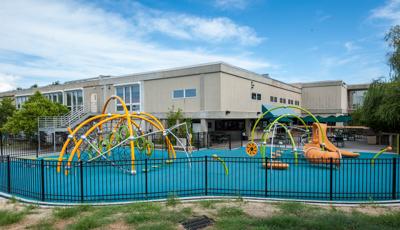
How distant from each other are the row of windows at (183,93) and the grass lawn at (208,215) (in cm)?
1612

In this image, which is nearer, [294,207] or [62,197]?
[294,207]

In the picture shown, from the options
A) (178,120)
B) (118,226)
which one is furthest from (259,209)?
(178,120)

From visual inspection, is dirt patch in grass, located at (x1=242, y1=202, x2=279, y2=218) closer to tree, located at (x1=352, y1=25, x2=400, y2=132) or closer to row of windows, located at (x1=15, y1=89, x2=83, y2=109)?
tree, located at (x1=352, y1=25, x2=400, y2=132)

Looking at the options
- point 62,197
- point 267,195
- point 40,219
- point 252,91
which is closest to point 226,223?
point 267,195

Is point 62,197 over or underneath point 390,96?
underneath

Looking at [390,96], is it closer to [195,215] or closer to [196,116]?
[196,116]

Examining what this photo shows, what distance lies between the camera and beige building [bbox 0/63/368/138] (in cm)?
2220

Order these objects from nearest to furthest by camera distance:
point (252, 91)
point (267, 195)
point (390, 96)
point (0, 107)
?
point (267, 195) < point (390, 96) < point (252, 91) < point (0, 107)

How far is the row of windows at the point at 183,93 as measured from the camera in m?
23.2

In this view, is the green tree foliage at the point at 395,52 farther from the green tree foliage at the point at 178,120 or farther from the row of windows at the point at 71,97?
the row of windows at the point at 71,97

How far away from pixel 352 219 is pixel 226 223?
289cm

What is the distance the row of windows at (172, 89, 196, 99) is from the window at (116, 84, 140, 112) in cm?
446

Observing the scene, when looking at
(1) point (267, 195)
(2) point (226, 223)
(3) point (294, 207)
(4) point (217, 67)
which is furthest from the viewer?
(4) point (217, 67)

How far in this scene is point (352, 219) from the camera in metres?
6.12
